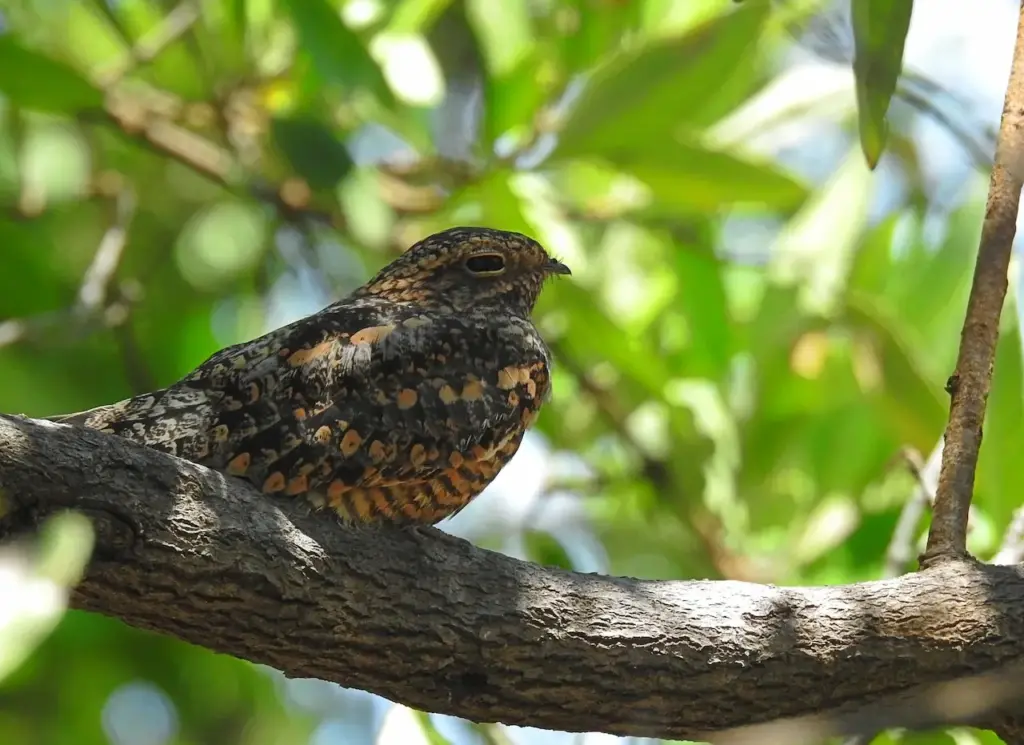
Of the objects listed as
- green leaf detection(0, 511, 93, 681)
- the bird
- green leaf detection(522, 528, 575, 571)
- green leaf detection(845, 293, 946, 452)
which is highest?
green leaf detection(845, 293, 946, 452)

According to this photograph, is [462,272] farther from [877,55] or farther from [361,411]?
[877,55]

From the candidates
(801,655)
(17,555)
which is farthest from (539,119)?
(17,555)

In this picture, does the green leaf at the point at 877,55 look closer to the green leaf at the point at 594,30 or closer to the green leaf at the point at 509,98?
the green leaf at the point at 509,98

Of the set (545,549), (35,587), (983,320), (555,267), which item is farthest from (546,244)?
(35,587)

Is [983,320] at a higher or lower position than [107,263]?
lower

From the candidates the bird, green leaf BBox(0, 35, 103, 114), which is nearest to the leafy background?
green leaf BBox(0, 35, 103, 114)

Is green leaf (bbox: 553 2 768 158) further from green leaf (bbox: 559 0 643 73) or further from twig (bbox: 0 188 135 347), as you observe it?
twig (bbox: 0 188 135 347)
